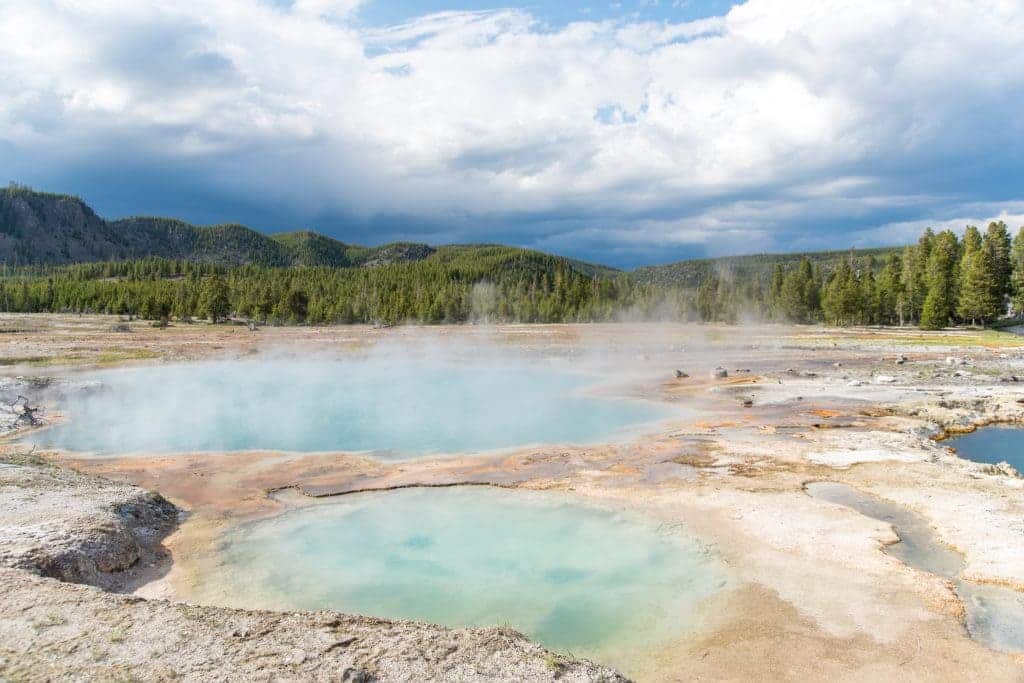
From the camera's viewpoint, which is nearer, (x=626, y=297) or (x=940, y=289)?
(x=940, y=289)

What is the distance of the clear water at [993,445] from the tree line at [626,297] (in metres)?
47.8

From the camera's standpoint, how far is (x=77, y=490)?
11.9 meters

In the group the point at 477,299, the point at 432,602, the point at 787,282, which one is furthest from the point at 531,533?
the point at 477,299

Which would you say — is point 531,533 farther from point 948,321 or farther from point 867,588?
point 948,321

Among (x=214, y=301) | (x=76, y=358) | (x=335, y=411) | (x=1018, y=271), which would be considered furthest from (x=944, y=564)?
(x=214, y=301)

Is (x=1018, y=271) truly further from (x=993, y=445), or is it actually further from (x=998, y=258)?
(x=993, y=445)

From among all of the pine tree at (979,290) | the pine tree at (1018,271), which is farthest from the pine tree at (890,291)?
the pine tree at (1018,271)

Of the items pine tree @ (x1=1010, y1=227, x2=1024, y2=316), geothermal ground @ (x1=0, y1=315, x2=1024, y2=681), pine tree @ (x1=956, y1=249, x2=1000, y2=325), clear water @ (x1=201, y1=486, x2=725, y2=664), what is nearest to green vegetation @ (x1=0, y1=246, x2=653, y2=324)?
pine tree @ (x1=956, y1=249, x2=1000, y2=325)

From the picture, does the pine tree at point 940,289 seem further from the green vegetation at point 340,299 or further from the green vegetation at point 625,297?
the green vegetation at point 340,299

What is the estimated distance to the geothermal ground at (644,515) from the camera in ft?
21.0

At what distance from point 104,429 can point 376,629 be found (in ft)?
57.1

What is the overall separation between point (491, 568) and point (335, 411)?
52.1ft

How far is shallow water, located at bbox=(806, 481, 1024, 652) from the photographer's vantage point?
734 cm

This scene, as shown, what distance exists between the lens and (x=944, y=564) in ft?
30.1
